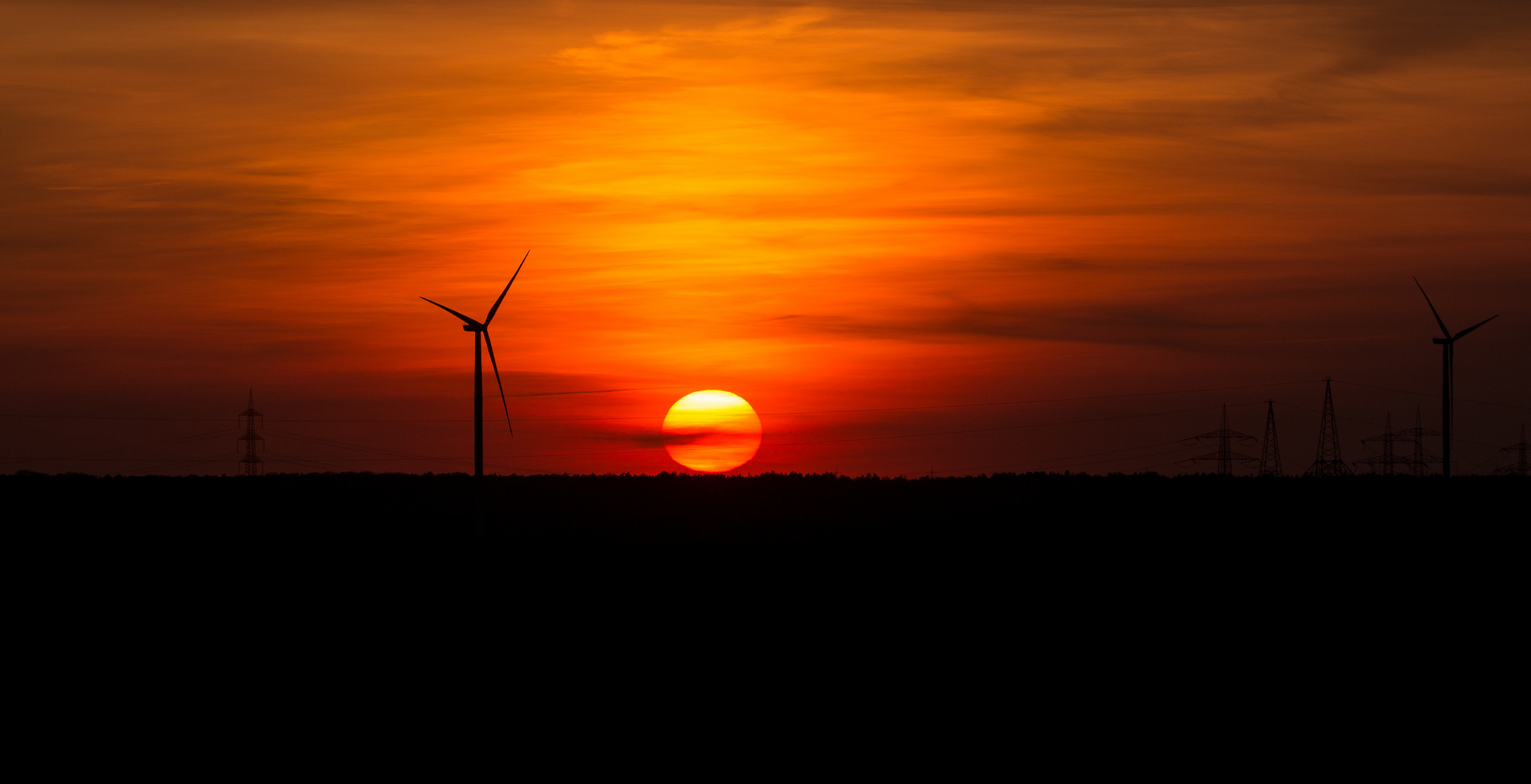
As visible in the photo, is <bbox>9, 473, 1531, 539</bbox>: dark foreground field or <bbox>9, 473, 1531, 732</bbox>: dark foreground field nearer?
<bbox>9, 473, 1531, 732</bbox>: dark foreground field

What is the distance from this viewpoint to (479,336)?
96.5 m

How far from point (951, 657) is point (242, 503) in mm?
110129

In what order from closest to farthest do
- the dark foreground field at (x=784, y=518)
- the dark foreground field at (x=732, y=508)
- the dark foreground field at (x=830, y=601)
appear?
the dark foreground field at (x=830, y=601) → the dark foreground field at (x=784, y=518) → the dark foreground field at (x=732, y=508)

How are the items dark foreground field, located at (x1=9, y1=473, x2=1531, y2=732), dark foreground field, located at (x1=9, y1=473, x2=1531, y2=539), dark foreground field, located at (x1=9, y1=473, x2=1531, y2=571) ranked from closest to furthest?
1. dark foreground field, located at (x1=9, y1=473, x2=1531, y2=732)
2. dark foreground field, located at (x1=9, y1=473, x2=1531, y2=571)
3. dark foreground field, located at (x1=9, y1=473, x2=1531, y2=539)

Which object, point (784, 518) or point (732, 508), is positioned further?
point (732, 508)

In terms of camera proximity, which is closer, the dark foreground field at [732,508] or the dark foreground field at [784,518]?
the dark foreground field at [784,518]

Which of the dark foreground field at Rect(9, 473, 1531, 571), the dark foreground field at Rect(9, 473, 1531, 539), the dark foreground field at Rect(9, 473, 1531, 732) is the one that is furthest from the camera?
the dark foreground field at Rect(9, 473, 1531, 539)

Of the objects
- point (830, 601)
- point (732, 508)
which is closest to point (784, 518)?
point (732, 508)

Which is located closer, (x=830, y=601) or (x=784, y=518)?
(x=830, y=601)

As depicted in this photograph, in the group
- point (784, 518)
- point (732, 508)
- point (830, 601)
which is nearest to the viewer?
point (830, 601)

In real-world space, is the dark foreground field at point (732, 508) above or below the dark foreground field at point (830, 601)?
above

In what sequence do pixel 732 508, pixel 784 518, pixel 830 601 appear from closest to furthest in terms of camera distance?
pixel 830 601 → pixel 784 518 → pixel 732 508

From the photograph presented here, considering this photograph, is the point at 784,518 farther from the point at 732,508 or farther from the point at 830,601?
the point at 830,601

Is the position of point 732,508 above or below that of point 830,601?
above
